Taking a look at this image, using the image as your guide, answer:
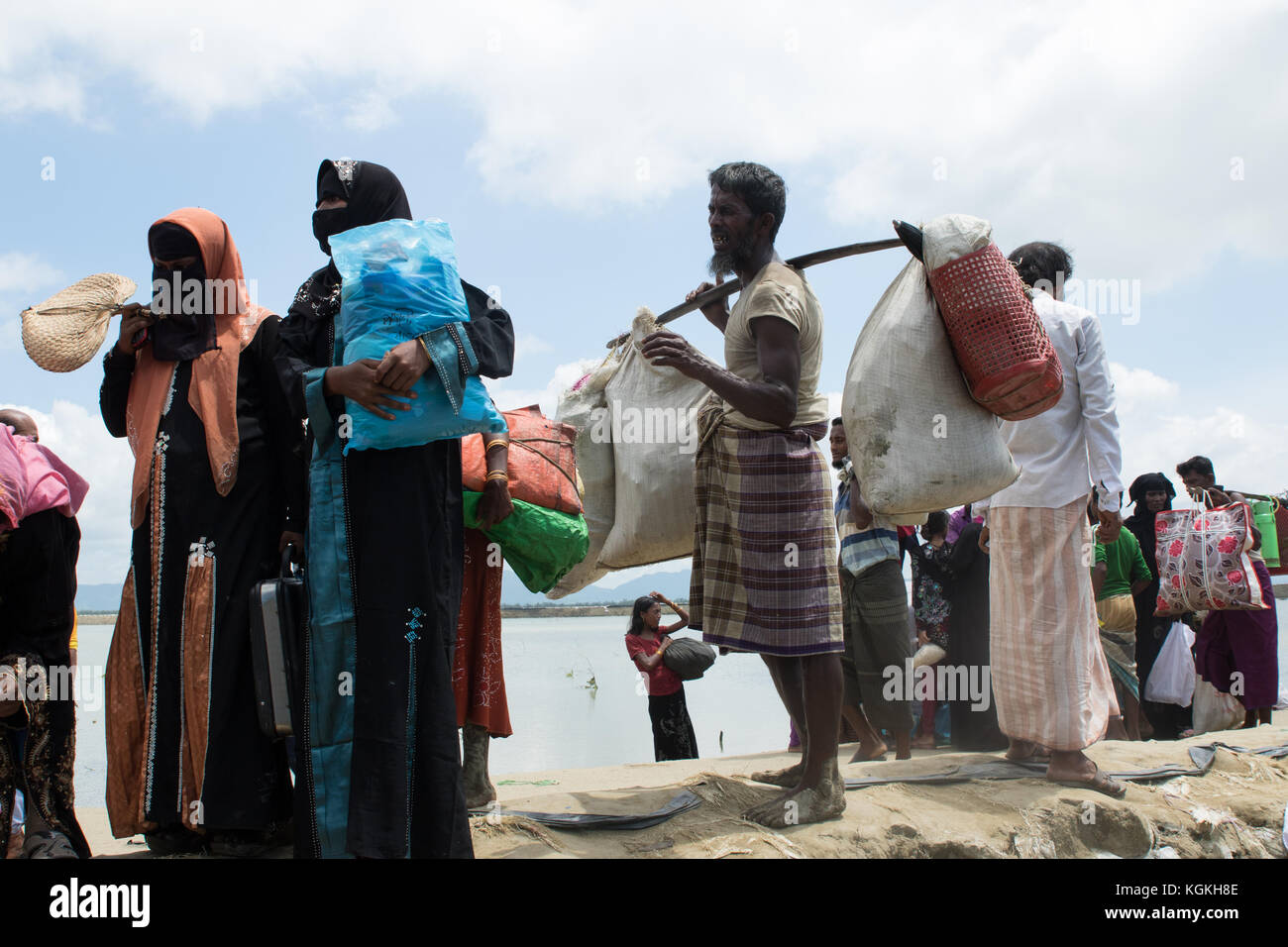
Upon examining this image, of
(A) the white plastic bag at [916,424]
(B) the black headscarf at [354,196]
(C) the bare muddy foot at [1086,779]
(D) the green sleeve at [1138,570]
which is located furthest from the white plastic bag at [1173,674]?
(B) the black headscarf at [354,196]

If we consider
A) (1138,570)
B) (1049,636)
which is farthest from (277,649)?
(1138,570)

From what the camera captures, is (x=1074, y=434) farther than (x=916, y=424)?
Yes

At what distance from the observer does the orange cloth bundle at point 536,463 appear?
10.9 ft

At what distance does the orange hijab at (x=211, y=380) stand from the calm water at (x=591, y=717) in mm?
1218

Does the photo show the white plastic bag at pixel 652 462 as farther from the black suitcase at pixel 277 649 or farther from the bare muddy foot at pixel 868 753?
the bare muddy foot at pixel 868 753

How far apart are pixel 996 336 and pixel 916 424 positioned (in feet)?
1.28

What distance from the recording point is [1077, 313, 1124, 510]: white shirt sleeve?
3.85 metres

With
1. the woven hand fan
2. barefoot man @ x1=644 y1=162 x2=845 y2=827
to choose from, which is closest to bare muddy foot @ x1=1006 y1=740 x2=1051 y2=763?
barefoot man @ x1=644 y1=162 x2=845 y2=827

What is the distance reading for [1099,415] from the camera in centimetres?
387

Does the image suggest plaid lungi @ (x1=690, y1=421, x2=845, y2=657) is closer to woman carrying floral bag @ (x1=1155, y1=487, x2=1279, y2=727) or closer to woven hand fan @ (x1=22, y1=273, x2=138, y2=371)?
woven hand fan @ (x1=22, y1=273, x2=138, y2=371)

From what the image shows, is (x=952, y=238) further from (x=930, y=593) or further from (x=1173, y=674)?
(x=1173, y=674)
